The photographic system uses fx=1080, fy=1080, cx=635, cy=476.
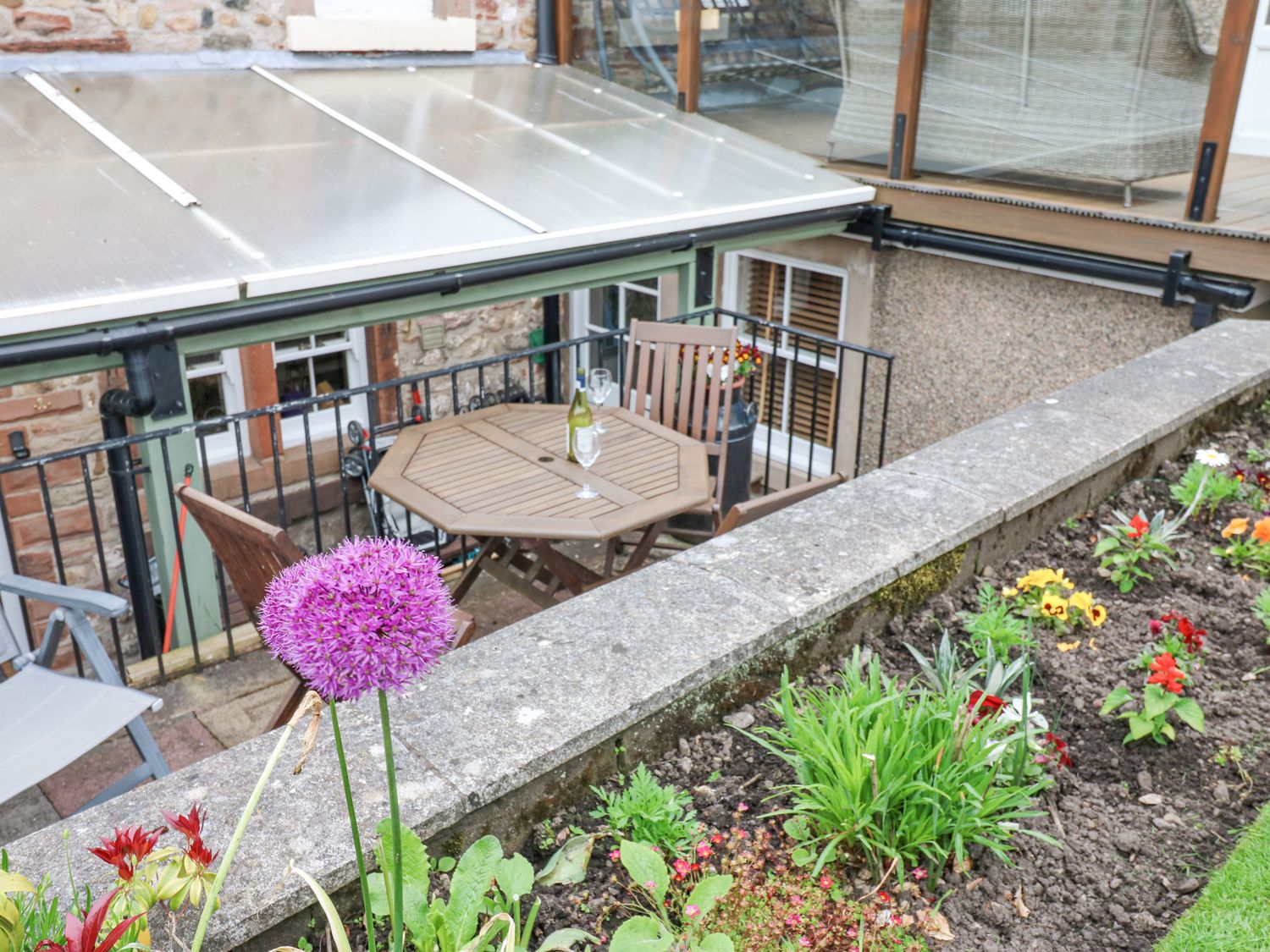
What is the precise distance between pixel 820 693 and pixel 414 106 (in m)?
5.15

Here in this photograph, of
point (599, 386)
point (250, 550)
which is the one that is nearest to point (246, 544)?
point (250, 550)

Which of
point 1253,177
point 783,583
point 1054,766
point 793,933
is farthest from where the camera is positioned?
point 1253,177

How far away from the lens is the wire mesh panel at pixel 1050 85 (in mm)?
4898

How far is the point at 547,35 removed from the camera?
7484 millimetres

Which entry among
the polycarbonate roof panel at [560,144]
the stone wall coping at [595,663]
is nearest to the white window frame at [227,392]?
the polycarbonate roof panel at [560,144]

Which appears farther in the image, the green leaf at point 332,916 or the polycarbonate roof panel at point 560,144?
the polycarbonate roof panel at point 560,144

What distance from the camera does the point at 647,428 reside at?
4.39 meters

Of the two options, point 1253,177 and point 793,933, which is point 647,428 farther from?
point 1253,177

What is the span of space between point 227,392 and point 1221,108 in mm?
5565

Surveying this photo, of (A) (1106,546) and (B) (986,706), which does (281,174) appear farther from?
(B) (986,706)

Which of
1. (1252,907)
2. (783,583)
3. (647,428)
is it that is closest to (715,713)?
(783,583)

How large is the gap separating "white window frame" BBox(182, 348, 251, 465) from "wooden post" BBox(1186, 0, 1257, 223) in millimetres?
5285

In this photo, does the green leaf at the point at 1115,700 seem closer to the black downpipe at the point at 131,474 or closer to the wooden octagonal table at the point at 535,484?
the wooden octagonal table at the point at 535,484

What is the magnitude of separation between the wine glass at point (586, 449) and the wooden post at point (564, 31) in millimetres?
4591
